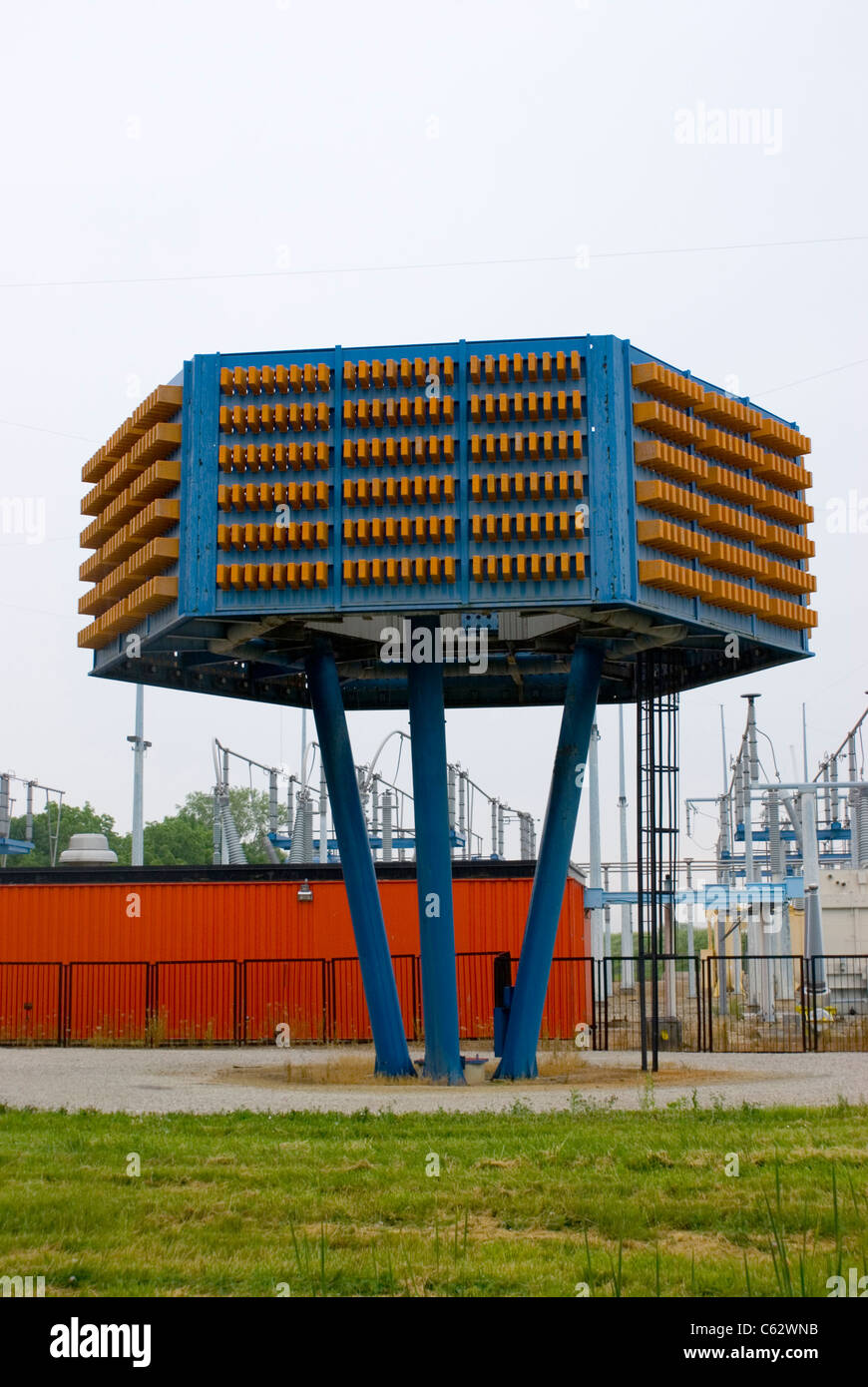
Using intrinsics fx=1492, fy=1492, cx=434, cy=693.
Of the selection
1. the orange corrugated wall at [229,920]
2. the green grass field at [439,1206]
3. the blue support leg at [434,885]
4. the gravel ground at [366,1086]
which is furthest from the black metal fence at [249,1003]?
the green grass field at [439,1206]

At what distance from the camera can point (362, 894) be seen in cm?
2373

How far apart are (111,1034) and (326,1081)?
12.6m

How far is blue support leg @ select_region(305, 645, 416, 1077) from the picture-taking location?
23469 millimetres

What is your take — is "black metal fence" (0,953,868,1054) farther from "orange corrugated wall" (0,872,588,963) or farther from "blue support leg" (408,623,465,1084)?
"blue support leg" (408,623,465,1084)

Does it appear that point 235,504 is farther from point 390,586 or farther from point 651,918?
point 651,918

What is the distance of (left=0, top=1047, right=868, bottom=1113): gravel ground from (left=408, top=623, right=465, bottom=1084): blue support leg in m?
0.85

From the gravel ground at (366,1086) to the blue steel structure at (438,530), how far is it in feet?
7.51

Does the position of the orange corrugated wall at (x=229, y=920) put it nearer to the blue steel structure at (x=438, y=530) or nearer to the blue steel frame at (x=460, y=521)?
the blue steel structure at (x=438, y=530)

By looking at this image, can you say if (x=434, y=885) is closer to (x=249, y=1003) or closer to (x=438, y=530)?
(x=438, y=530)

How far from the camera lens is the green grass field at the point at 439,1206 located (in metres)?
8.72

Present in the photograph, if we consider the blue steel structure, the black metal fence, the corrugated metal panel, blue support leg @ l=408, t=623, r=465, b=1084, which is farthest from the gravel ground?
the corrugated metal panel

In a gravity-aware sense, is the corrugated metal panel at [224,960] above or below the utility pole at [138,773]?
below

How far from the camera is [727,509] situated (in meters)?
23.5
